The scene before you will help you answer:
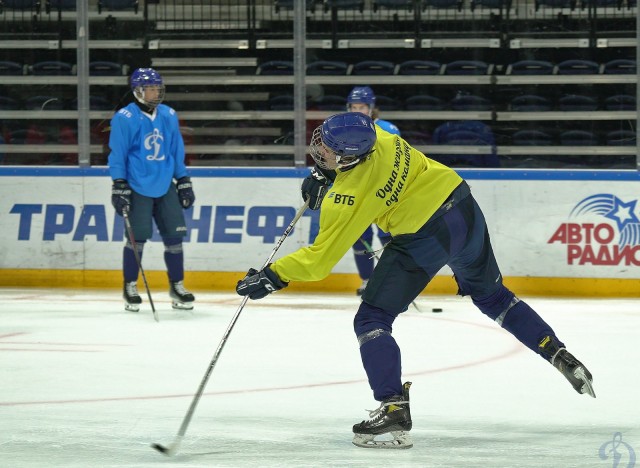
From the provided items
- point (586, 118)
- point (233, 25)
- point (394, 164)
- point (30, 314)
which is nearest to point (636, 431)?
point (394, 164)

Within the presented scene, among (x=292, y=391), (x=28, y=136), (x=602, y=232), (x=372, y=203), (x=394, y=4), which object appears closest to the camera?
(x=372, y=203)

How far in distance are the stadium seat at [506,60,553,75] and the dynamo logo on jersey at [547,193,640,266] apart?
5.01ft

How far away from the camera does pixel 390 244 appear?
3848mm

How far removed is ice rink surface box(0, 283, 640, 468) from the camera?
3.65m

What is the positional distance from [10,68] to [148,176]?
291 centimetres

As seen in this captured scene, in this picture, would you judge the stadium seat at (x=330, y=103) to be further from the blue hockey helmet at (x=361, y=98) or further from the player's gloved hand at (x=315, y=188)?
the player's gloved hand at (x=315, y=188)

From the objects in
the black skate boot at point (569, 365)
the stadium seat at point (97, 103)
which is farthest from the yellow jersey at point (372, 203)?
the stadium seat at point (97, 103)

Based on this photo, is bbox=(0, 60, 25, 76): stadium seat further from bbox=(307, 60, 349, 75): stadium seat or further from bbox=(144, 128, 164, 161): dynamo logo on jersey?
bbox=(144, 128, 164, 161): dynamo logo on jersey

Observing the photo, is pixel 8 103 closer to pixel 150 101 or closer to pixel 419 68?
pixel 150 101

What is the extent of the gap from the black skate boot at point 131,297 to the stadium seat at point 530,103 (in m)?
3.50

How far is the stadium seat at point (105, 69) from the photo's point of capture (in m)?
9.38

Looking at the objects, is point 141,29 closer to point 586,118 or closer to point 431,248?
point 586,118

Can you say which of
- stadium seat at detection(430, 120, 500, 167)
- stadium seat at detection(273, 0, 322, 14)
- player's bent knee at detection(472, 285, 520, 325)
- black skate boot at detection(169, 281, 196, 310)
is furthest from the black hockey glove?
player's bent knee at detection(472, 285, 520, 325)

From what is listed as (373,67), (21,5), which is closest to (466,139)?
(373,67)
